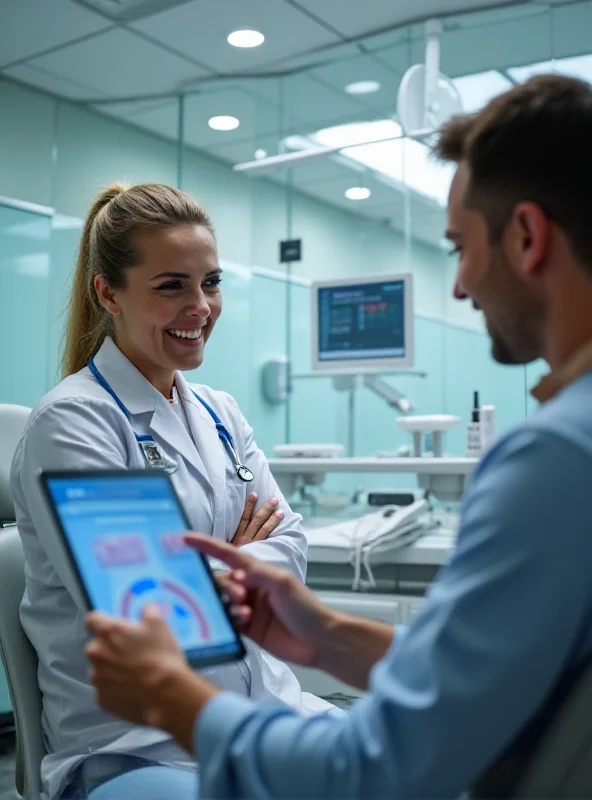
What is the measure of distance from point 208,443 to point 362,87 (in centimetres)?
289

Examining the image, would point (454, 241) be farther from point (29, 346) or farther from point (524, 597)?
point (29, 346)

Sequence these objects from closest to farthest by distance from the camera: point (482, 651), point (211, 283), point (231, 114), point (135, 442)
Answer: point (482, 651) → point (135, 442) → point (211, 283) → point (231, 114)

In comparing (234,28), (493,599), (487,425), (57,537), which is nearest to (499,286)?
(493,599)

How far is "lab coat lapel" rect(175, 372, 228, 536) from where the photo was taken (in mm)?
1378

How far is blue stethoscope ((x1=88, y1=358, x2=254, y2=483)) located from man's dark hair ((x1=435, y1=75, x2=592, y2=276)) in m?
0.69

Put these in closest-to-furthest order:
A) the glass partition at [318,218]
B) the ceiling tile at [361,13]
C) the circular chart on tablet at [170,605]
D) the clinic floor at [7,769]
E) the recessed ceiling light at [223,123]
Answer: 1. the circular chart on tablet at [170,605]
2. the clinic floor at [7,769]
3. the ceiling tile at [361,13]
4. the glass partition at [318,218]
5. the recessed ceiling light at [223,123]

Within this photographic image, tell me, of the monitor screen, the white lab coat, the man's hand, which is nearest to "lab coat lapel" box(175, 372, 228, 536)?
the white lab coat

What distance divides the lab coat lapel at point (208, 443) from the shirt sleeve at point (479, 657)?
0.80 meters

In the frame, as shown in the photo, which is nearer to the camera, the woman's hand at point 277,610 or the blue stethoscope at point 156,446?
the woman's hand at point 277,610

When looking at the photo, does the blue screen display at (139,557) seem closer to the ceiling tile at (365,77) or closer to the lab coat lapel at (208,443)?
the lab coat lapel at (208,443)

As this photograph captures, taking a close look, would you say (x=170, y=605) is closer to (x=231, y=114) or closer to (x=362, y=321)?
(x=362, y=321)

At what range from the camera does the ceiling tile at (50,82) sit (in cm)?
396

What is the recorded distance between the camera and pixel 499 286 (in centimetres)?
71

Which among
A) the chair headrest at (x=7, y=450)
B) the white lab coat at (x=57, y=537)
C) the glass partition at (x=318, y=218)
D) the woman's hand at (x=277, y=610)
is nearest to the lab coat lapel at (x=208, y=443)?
the white lab coat at (x=57, y=537)
